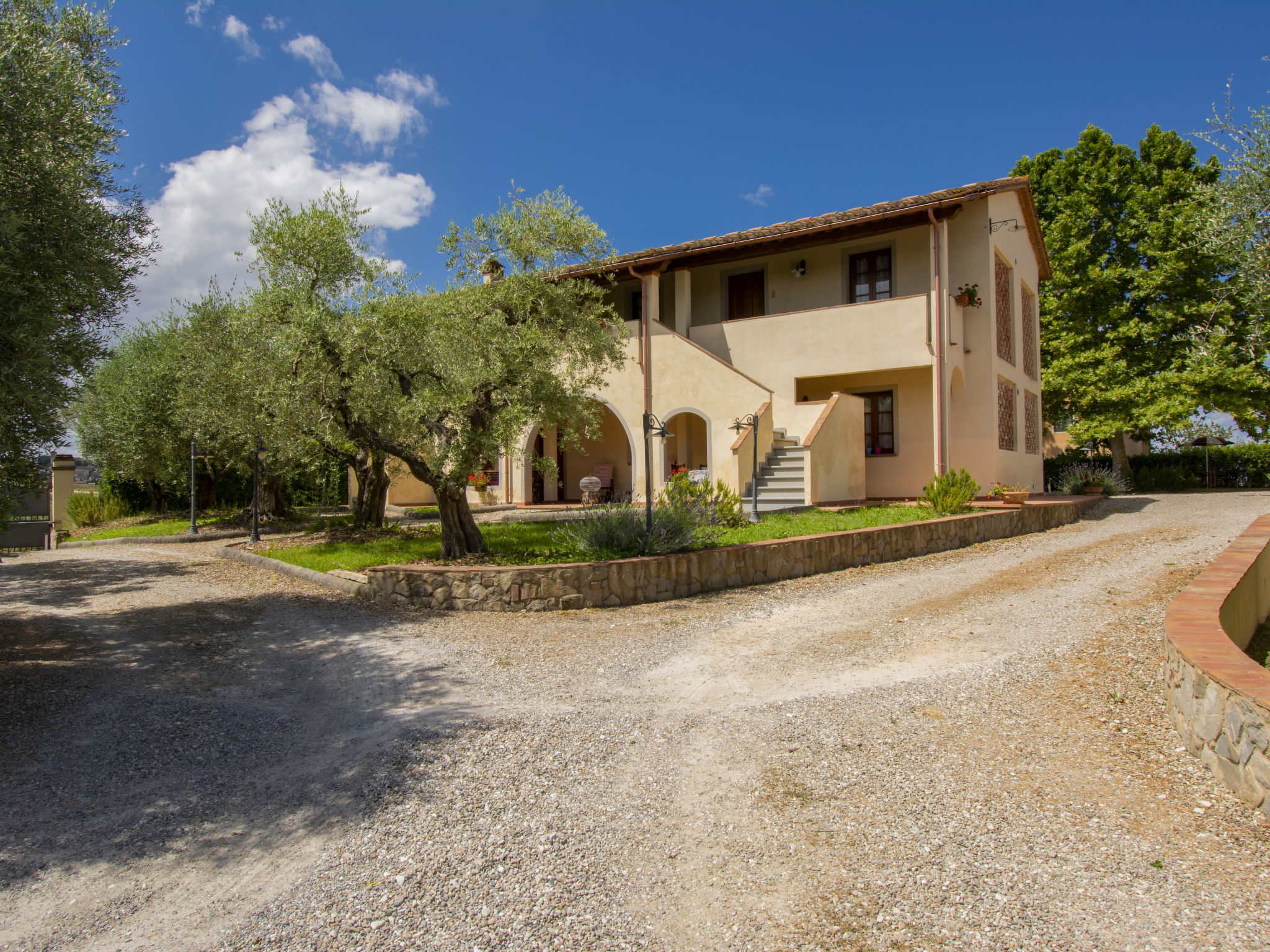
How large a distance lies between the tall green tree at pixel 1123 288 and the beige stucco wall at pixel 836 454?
1222 cm

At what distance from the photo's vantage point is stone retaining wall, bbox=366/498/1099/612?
7.73 metres

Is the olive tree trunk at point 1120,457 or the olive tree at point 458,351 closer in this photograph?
the olive tree at point 458,351

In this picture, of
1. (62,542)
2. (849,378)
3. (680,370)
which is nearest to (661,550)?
(680,370)

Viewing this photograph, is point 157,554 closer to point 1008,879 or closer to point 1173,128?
point 1008,879

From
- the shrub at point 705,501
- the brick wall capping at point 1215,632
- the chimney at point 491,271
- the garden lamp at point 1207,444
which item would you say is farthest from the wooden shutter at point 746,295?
the garden lamp at point 1207,444

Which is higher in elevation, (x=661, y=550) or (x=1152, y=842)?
(x=661, y=550)

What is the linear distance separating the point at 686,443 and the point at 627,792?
47.3 feet

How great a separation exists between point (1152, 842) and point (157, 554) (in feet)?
48.2

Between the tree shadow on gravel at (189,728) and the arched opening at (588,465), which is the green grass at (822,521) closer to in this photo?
the tree shadow on gravel at (189,728)

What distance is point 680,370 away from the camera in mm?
15555

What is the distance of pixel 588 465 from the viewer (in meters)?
19.7

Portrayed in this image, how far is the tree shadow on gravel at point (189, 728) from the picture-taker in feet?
10.8

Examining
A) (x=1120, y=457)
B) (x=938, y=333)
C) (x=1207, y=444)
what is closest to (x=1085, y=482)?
(x=1120, y=457)

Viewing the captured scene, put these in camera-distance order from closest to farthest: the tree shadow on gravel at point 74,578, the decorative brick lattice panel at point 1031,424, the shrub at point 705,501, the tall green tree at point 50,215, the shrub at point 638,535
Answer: the tall green tree at point 50,215 < the shrub at point 638,535 < the tree shadow on gravel at point 74,578 < the shrub at point 705,501 < the decorative brick lattice panel at point 1031,424
